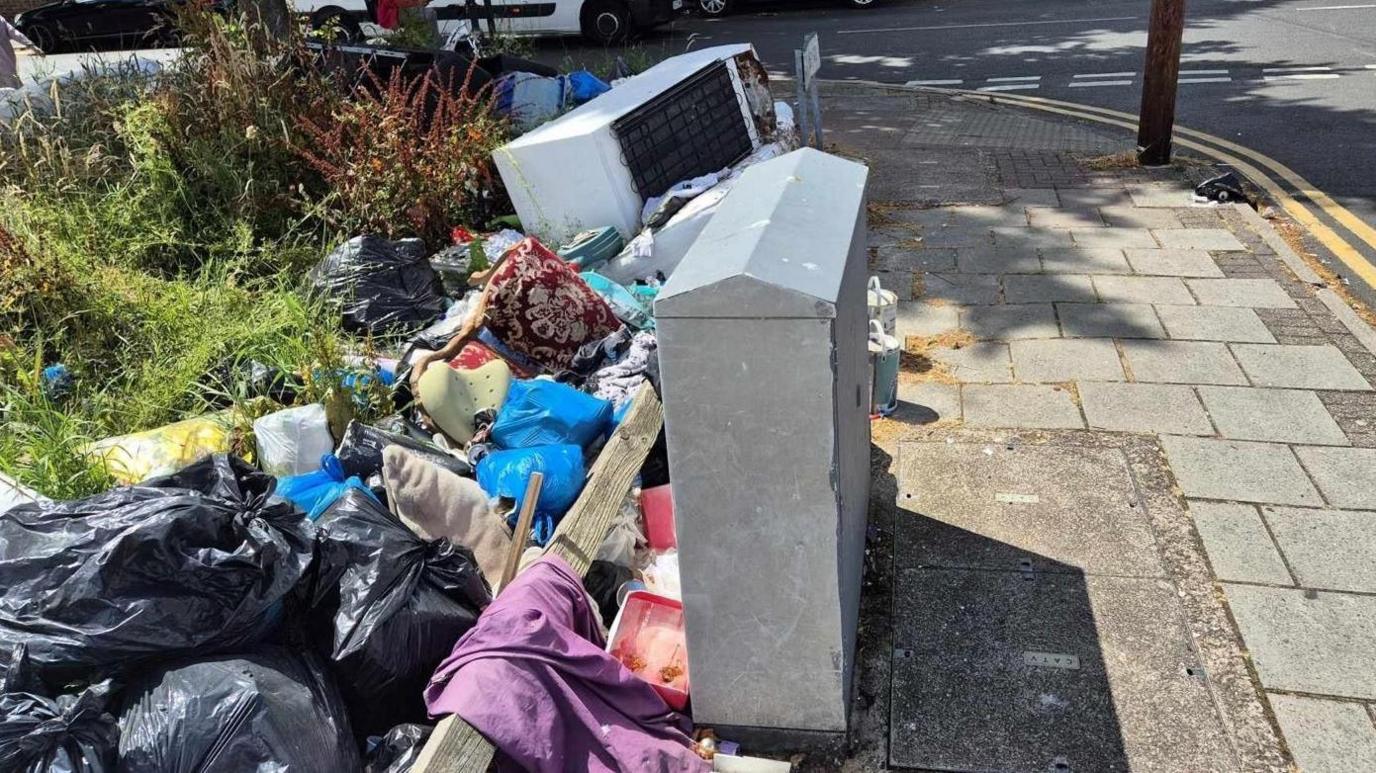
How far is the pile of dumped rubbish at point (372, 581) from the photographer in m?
2.33

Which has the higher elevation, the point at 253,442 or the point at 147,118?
the point at 147,118

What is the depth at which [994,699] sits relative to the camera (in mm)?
2900

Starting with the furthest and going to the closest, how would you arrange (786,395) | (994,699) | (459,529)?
(459,529) → (994,699) → (786,395)

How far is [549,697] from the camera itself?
8.23 feet

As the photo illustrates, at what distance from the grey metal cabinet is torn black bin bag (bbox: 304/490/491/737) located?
701 mm

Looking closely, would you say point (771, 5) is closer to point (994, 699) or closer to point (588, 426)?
point (588, 426)

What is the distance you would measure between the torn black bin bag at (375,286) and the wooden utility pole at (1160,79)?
5757mm

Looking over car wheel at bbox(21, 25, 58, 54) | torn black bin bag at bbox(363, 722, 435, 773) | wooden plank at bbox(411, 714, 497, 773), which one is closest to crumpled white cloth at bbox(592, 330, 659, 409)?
torn black bin bag at bbox(363, 722, 435, 773)

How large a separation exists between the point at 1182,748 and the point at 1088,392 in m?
2.18

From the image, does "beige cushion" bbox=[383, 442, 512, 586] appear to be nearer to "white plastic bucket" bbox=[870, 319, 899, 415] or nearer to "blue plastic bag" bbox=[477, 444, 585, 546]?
"blue plastic bag" bbox=[477, 444, 585, 546]

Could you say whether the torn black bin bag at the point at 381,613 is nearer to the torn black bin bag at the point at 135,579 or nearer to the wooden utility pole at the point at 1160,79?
the torn black bin bag at the point at 135,579

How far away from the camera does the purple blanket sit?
95.3 inches

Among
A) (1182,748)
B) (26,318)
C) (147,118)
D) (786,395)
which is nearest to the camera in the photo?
(786,395)

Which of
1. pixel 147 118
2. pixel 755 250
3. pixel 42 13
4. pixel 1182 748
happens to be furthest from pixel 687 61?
pixel 42 13
